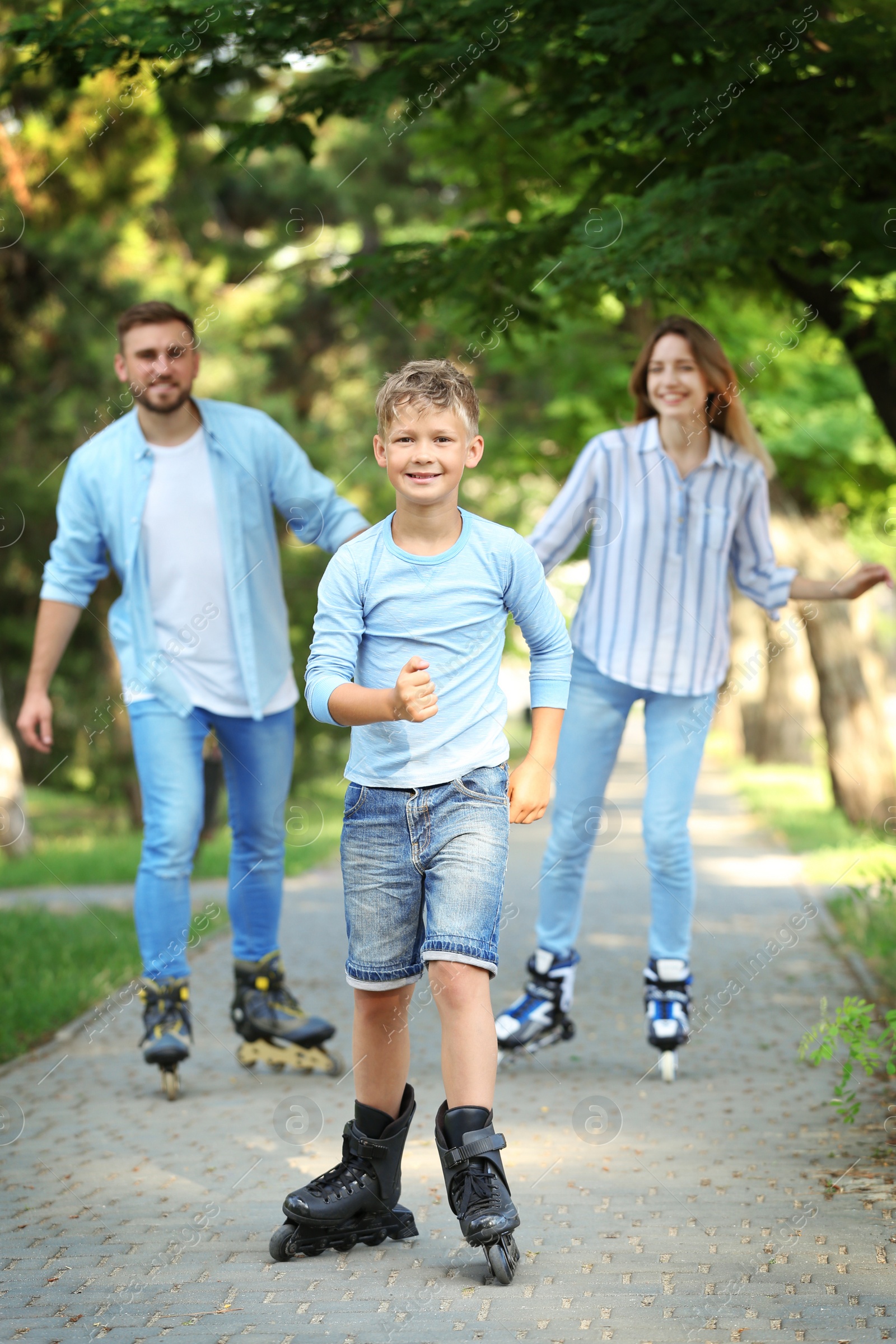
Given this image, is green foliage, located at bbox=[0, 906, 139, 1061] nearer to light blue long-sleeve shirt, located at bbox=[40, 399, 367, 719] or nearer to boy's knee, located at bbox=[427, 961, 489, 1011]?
light blue long-sleeve shirt, located at bbox=[40, 399, 367, 719]

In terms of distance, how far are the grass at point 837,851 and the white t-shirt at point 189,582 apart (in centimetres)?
227

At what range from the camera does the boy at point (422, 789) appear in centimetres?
335

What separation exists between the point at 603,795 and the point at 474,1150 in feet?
7.26

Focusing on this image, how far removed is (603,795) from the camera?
534 cm

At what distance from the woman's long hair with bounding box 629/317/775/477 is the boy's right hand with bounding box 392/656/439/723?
101 inches

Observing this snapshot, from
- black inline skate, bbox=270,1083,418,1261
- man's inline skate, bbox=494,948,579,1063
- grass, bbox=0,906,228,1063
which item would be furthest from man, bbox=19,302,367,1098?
black inline skate, bbox=270,1083,418,1261

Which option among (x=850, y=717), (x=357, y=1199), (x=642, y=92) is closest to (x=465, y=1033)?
(x=357, y=1199)

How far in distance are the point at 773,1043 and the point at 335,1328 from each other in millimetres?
3250

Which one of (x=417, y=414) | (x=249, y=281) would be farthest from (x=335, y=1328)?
(x=249, y=281)

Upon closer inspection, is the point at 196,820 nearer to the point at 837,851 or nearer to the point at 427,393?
the point at 427,393

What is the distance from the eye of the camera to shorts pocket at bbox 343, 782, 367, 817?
3.47 metres

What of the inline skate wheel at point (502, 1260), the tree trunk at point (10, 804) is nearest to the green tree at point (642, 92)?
the inline skate wheel at point (502, 1260)

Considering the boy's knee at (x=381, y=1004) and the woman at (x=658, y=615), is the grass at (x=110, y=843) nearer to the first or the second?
the woman at (x=658, y=615)

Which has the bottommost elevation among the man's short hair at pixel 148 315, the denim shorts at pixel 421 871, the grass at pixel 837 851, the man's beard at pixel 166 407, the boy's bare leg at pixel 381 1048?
the grass at pixel 837 851
